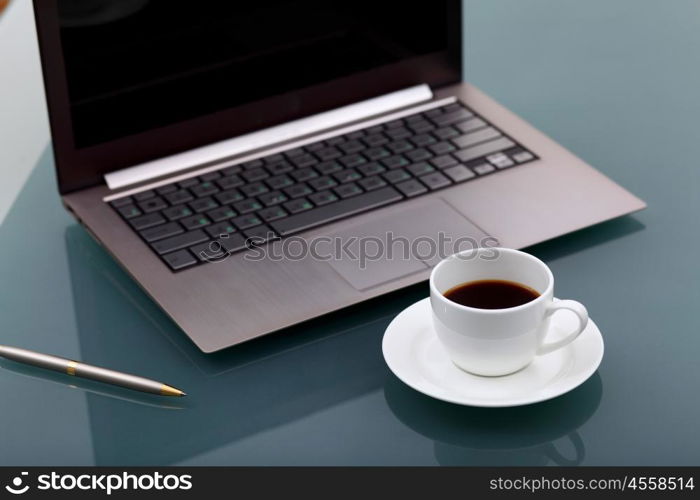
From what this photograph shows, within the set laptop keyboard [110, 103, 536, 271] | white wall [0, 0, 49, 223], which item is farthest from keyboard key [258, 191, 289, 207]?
white wall [0, 0, 49, 223]

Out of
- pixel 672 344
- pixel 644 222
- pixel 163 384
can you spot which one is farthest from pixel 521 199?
pixel 163 384

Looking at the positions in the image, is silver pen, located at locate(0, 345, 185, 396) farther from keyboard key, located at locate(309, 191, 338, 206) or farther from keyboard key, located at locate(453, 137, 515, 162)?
keyboard key, located at locate(453, 137, 515, 162)

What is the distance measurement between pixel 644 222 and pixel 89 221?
575 millimetres

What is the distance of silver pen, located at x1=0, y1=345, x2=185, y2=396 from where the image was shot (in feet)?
3.09

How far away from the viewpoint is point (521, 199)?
114 centimetres

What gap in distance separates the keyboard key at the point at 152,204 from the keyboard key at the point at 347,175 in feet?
0.61

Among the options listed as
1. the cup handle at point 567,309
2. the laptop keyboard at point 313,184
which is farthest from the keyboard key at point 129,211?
the cup handle at point 567,309

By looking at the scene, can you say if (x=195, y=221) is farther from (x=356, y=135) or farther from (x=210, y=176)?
(x=356, y=135)

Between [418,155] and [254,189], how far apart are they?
19 centimetres

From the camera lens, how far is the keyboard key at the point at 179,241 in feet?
3.54

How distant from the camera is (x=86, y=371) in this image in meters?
0.96

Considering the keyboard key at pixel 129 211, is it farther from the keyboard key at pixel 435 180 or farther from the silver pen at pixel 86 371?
the keyboard key at pixel 435 180

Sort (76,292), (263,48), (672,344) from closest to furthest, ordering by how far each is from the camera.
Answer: (672,344)
(76,292)
(263,48)
